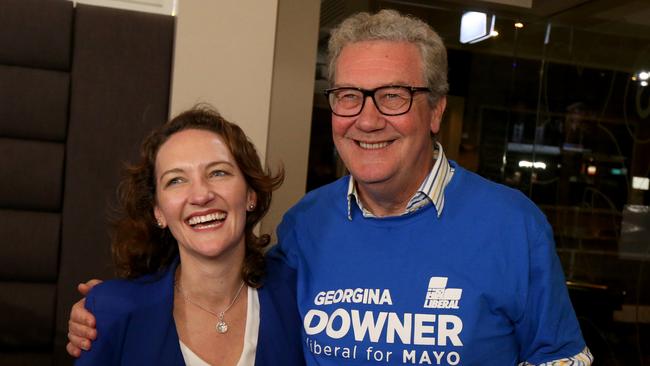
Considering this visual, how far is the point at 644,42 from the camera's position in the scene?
3814 mm

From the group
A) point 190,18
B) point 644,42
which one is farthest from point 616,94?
point 190,18

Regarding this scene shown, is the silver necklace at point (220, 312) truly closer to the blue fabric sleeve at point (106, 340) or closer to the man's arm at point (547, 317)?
the blue fabric sleeve at point (106, 340)

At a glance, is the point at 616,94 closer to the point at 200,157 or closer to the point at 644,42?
the point at 644,42

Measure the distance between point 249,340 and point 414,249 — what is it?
1.64 feet

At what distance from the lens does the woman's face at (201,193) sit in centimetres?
167

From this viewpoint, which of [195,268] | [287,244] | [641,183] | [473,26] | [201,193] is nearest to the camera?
[201,193]

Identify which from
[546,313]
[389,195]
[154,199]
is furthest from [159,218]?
[546,313]

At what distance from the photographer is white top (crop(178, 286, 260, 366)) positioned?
66.4 inches

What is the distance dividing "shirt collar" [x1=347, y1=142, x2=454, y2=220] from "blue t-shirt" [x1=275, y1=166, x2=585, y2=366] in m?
0.02

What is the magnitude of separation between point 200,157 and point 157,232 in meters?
0.30

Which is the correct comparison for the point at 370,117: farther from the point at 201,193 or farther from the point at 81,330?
the point at 81,330

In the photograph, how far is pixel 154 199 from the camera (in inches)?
71.6

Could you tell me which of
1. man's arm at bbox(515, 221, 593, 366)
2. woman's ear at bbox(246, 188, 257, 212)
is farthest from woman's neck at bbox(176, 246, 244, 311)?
man's arm at bbox(515, 221, 593, 366)

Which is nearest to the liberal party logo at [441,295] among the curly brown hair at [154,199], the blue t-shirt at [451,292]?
the blue t-shirt at [451,292]
